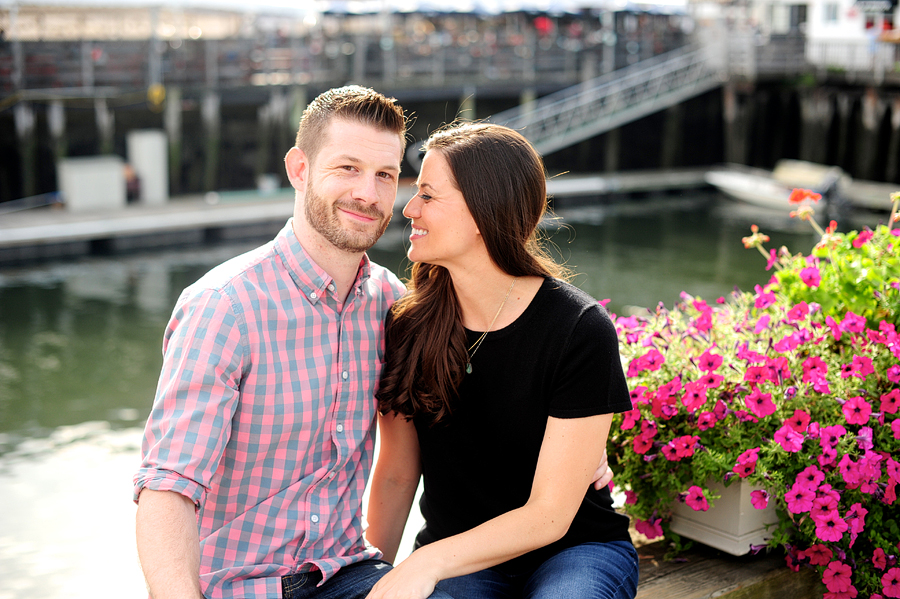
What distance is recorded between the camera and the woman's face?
182 centimetres

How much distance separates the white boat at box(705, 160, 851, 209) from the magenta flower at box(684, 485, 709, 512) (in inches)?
605

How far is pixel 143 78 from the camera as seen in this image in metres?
15.8

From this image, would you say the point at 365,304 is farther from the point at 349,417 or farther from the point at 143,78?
the point at 143,78

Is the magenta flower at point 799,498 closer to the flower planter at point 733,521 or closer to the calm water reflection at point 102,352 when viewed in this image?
the flower planter at point 733,521

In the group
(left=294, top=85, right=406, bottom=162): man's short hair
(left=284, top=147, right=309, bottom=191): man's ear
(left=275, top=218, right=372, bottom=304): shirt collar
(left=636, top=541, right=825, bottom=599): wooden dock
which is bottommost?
(left=636, top=541, right=825, bottom=599): wooden dock

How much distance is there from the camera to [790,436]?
1968 mm

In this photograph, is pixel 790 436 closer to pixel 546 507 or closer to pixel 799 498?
pixel 799 498

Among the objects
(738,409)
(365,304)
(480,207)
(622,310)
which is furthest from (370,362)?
(622,310)

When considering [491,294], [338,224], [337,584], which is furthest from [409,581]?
[338,224]

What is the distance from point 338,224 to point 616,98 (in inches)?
756

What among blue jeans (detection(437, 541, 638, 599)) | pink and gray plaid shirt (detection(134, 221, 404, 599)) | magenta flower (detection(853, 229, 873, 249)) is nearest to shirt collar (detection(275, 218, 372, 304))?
pink and gray plaid shirt (detection(134, 221, 404, 599))

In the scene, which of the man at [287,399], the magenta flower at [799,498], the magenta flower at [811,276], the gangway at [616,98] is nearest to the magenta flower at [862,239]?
the magenta flower at [811,276]

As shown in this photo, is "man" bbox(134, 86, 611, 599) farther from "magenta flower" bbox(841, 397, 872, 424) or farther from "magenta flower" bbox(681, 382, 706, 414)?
"magenta flower" bbox(841, 397, 872, 424)

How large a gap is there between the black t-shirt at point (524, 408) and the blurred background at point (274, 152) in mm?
3160
